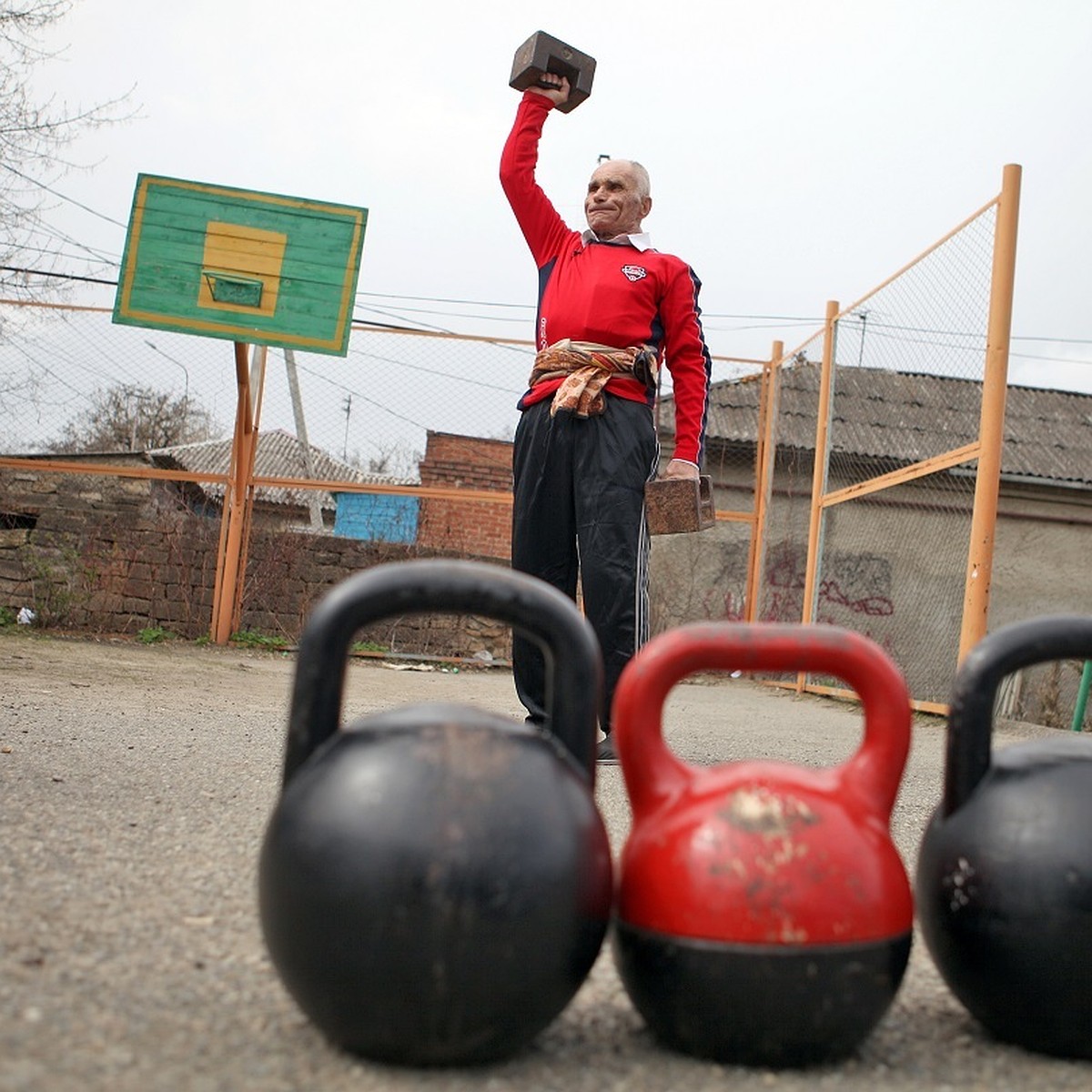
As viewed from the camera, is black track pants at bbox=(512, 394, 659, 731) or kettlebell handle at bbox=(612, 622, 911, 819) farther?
black track pants at bbox=(512, 394, 659, 731)

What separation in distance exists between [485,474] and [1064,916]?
11.3 meters

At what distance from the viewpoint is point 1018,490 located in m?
16.1

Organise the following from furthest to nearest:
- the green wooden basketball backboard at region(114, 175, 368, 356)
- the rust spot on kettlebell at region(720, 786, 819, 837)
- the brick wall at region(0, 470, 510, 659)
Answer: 1. the green wooden basketball backboard at region(114, 175, 368, 356)
2. the brick wall at region(0, 470, 510, 659)
3. the rust spot on kettlebell at region(720, 786, 819, 837)

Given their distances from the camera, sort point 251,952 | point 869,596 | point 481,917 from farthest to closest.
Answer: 1. point 869,596
2. point 251,952
3. point 481,917

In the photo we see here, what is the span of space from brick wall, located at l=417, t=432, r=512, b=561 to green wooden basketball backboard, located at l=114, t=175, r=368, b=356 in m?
1.69

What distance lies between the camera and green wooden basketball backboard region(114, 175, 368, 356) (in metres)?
10.5

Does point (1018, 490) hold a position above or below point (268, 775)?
above

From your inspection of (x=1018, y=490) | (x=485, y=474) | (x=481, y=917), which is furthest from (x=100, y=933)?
(x=1018, y=490)

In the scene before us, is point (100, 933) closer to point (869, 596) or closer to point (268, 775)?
point (268, 775)

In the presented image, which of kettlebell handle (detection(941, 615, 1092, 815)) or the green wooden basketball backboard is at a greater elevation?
the green wooden basketball backboard

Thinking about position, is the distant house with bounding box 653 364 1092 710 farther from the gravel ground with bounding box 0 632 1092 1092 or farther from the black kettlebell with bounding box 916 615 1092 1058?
the black kettlebell with bounding box 916 615 1092 1058

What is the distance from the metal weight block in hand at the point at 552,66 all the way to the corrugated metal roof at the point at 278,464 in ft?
21.5

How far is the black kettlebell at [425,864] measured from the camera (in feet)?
4.16

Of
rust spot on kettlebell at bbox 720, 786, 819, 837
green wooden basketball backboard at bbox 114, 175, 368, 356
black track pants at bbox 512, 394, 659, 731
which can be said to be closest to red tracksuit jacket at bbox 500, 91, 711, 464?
black track pants at bbox 512, 394, 659, 731
